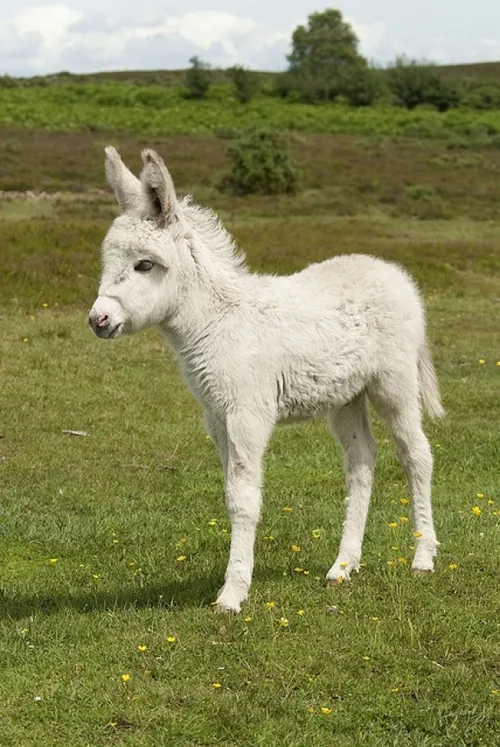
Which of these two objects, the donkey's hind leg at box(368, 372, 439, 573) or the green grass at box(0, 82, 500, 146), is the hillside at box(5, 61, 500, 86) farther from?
the donkey's hind leg at box(368, 372, 439, 573)

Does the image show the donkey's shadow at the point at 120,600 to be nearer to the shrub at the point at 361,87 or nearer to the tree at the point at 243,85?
the tree at the point at 243,85

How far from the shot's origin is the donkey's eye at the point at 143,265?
6535 mm

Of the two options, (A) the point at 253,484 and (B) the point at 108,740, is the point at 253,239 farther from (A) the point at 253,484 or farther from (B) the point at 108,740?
(B) the point at 108,740

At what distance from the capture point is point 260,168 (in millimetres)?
41938

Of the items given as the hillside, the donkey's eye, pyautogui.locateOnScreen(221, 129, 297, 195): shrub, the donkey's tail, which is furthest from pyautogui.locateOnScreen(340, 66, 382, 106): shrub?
the donkey's eye

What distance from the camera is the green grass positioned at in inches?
2741

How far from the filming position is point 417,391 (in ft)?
24.8

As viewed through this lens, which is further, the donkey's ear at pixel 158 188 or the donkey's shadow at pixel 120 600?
the donkey's shadow at pixel 120 600

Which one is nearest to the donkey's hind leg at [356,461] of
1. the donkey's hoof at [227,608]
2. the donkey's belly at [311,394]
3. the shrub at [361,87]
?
the donkey's belly at [311,394]

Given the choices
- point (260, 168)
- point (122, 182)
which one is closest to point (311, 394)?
point (122, 182)

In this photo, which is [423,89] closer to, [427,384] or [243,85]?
[243,85]

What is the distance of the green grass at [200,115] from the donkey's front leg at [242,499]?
5714cm

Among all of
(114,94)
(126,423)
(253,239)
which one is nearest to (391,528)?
(126,423)

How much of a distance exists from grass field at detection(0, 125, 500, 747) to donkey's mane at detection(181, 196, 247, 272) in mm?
2203
